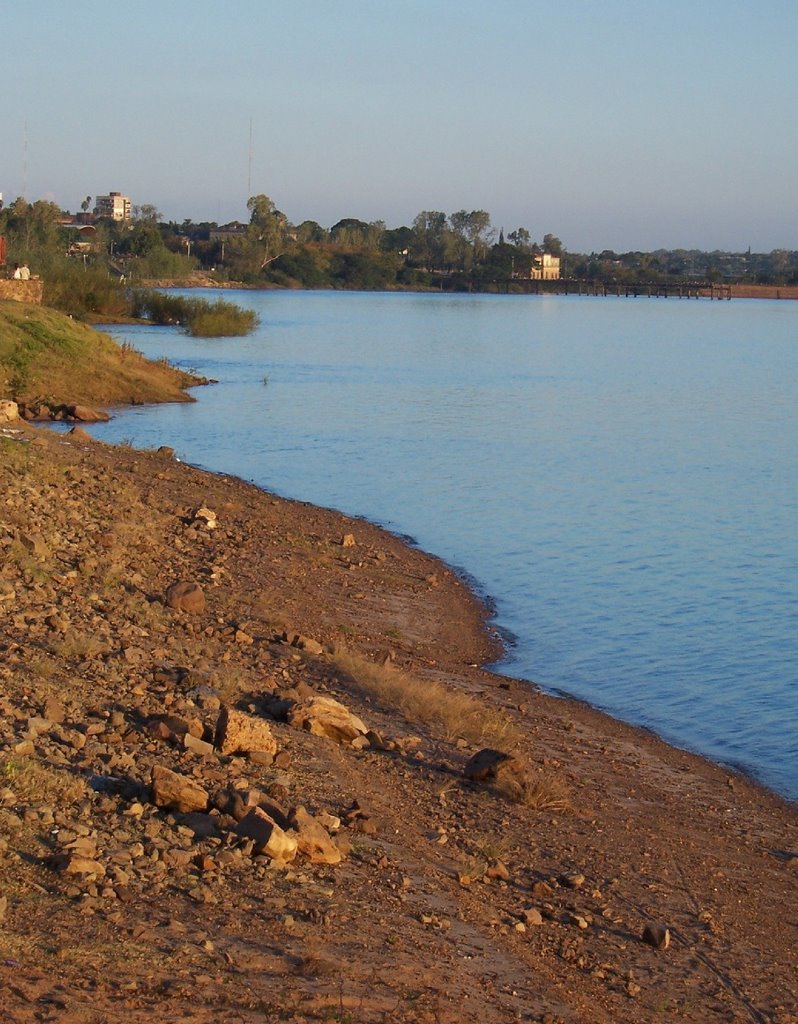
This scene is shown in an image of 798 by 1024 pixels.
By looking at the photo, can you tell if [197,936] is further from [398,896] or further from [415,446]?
[415,446]

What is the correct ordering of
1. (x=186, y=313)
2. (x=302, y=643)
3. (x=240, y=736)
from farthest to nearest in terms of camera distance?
(x=186, y=313), (x=302, y=643), (x=240, y=736)

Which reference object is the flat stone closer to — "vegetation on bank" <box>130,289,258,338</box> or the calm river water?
the calm river water

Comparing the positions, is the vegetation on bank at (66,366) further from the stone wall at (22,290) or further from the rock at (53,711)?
the rock at (53,711)

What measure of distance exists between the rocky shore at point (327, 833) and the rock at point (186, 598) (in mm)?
21

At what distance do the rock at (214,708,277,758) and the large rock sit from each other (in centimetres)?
99

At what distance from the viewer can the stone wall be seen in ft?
136

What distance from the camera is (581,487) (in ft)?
87.4

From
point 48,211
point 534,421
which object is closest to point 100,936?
point 534,421

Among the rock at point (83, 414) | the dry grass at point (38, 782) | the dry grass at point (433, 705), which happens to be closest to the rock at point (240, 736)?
the dry grass at point (38, 782)

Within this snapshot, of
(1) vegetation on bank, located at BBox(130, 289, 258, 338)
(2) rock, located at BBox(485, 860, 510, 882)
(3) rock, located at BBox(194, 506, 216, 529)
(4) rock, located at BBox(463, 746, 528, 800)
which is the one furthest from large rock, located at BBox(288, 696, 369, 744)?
(1) vegetation on bank, located at BBox(130, 289, 258, 338)

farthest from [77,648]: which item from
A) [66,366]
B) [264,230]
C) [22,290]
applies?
[264,230]

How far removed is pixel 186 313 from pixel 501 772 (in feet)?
194

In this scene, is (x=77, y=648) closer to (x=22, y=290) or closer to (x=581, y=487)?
(x=581, y=487)

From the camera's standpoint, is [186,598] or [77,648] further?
[186,598]
